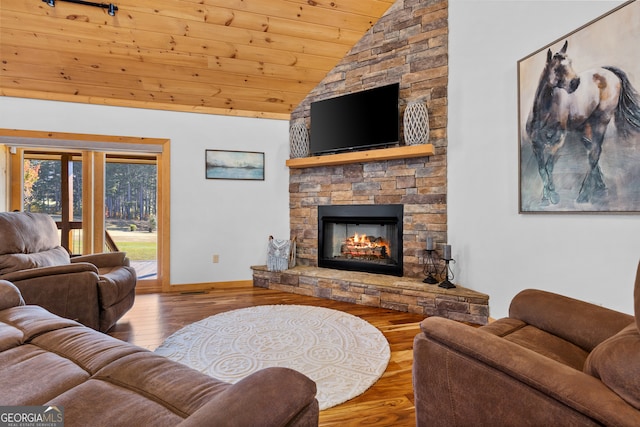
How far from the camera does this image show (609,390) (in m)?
0.82

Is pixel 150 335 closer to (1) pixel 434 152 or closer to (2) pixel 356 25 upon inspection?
(1) pixel 434 152

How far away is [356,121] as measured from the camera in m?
3.72

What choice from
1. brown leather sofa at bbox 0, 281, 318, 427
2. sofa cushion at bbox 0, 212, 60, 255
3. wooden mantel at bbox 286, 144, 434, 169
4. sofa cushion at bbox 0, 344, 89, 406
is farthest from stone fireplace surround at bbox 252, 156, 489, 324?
sofa cushion at bbox 0, 344, 89, 406

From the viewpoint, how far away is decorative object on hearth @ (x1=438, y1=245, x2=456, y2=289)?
3.07m

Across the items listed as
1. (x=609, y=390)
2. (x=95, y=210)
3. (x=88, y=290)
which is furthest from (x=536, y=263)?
(x=95, y=210)

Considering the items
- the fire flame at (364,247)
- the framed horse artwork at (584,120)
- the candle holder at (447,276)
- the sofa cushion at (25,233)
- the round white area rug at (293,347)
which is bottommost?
the round white area rug at (293,347)

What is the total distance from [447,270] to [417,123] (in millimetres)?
1509

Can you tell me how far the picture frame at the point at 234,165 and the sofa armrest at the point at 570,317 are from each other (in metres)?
3.37

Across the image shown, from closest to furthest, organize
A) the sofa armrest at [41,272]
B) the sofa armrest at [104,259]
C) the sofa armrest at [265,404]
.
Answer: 1. the sofa armrest at [265,404]
2. the sofa armrest at [41,272]
3. the sofa armrest at [104,259]

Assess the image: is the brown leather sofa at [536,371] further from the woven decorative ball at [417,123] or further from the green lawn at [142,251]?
the green lawn at [142,251]

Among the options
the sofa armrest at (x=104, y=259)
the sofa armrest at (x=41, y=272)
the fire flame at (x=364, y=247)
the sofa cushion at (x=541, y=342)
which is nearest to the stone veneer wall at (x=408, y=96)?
the fire flame at (x=364, y=247)

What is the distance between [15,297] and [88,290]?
2.10 feet

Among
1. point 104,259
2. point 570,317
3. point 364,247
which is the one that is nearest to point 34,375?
point 570,317

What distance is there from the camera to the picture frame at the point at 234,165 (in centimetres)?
412
